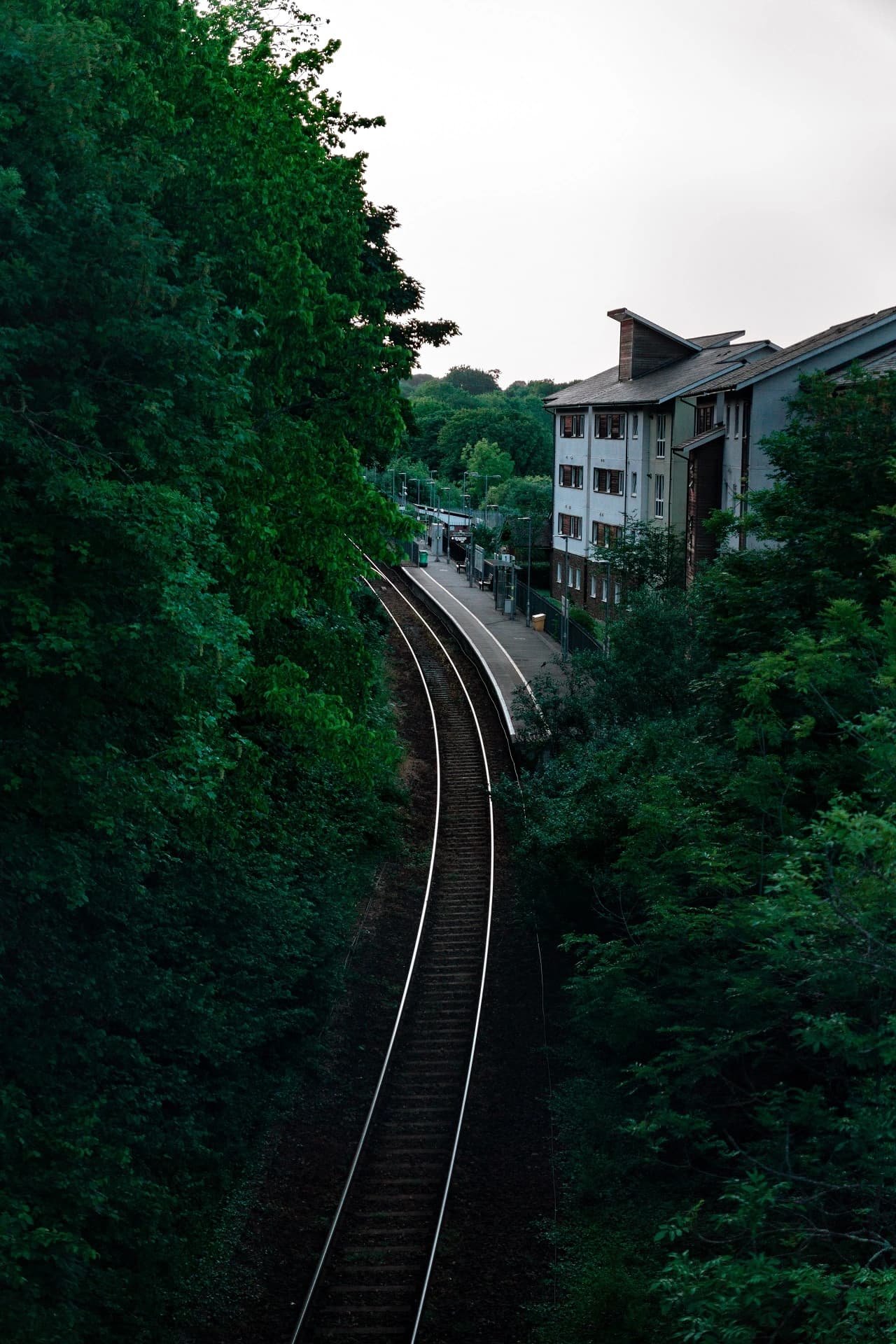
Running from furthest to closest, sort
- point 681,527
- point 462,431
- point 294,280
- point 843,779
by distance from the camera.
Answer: point 462,431, point 681,527, point 294,280, point 843,779

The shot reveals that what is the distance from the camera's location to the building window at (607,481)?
57719 millimetres

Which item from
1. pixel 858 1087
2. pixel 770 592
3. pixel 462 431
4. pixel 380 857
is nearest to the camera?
pixel 858 1087

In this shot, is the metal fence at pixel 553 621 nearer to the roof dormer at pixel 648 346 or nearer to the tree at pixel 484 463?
the roof dormer at pixel 648 346

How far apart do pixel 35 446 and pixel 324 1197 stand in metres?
10.2

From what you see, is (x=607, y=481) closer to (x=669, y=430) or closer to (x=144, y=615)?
(x=669, y=430)

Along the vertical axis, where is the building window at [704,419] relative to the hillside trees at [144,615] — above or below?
above

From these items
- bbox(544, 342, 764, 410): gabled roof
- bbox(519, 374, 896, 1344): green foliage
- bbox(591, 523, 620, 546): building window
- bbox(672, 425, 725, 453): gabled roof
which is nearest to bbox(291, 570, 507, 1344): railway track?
bbox(519, 374, 896, 1344): green foliage

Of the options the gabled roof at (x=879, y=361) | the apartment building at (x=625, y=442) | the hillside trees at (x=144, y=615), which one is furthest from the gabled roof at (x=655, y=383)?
the hillside trees at (x=144, y=615)

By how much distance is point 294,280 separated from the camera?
55.9 ft

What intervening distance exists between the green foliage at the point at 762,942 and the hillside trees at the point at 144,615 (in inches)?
189

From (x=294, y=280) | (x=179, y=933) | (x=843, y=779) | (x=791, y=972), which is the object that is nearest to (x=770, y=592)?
(x=843, y=779)

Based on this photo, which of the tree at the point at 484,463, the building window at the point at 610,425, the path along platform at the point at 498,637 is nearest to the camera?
the path along platform at the point at 498,637

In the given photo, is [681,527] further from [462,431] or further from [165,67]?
[462,431]

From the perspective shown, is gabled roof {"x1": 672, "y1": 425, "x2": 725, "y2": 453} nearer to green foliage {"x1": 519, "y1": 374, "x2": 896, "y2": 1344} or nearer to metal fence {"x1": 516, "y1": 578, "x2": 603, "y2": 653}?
metal fence {"x1": 516, "y1": 578, "x2": 603, "y2": 653}
